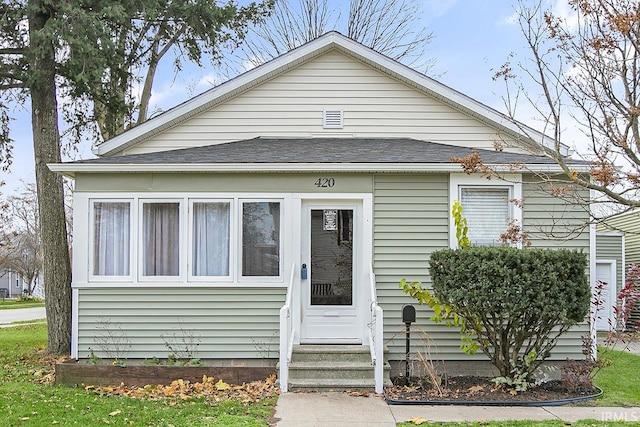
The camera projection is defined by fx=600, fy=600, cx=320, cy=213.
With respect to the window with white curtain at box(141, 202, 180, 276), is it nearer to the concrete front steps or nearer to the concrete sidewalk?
the concrete front steps

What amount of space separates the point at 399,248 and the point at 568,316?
2493mm

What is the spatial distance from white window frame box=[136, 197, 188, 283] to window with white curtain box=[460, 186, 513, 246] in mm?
4115

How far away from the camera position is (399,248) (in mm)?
8844

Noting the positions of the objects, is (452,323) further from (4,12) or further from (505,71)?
(4,12)

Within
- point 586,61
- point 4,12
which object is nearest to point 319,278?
point 586,61

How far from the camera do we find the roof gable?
1041cm

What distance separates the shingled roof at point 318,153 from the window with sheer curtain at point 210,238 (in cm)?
73

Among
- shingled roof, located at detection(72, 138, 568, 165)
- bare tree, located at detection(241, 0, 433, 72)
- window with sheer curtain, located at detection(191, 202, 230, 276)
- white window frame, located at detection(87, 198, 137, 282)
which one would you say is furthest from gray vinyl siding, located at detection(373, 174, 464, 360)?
bare tree, located at detection(241, 0, 433, 72)

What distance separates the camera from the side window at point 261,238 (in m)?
8.81

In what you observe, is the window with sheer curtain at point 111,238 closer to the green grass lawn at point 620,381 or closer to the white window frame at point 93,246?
the white window frame at point 93,246

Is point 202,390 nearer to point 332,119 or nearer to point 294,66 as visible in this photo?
point 332,119

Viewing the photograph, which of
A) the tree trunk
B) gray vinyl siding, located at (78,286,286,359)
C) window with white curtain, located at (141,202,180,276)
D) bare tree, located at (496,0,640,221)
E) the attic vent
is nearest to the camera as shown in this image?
bare tree, located at (496,0,640,221)

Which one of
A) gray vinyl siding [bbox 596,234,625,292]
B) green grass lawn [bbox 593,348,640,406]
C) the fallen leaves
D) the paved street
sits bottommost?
the paved street

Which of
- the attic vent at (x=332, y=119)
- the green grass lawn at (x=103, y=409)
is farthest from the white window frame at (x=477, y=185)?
the green grass lawn at (x=103, y=409)
